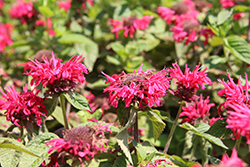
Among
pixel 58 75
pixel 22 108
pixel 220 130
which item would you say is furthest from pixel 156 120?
pixel 22 108

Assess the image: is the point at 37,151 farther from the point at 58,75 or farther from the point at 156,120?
the point at 156,120

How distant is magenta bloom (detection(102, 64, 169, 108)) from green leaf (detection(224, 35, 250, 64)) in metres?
0.68

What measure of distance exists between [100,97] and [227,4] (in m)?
1.29

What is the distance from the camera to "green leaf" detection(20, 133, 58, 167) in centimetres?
98

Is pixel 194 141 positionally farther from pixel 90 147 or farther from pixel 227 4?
pixel 227 4

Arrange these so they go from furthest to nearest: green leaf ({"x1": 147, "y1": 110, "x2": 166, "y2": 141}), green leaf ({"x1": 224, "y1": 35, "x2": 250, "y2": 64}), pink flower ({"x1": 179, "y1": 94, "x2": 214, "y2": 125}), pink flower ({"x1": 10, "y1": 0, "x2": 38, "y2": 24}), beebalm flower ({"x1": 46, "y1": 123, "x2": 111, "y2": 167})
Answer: pink flower ({"x1": 10, "y1": 0, "x2": 38, "y2": 24}) < green leaf ({"x1": 224, "y1": 35, "x2": 250, "y2": 64}) < pink flower ({"x1": 179, "y1": 94, "x2": 214, "y2": 125}) < green leaf ({"x1": 147, "y1": 110, "x2": 166, "y2": 141}) < beebalm flower ({"x1": 46, "y1": 123, "x2": 111, "y2": 167})

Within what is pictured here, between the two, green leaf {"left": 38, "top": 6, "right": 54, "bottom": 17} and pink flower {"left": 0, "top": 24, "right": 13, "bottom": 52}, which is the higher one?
green leaf {"left": 38, "top": 6, "right": 54, "bottom": 17}

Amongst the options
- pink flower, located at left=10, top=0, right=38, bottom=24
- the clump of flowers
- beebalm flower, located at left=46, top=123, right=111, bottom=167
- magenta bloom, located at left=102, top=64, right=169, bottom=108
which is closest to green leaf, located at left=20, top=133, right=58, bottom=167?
beebalm flower, located at left=46, top=123, right=111, bottom=167

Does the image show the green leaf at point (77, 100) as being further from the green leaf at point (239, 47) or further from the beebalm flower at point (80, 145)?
the green leaf at point (239, 47)

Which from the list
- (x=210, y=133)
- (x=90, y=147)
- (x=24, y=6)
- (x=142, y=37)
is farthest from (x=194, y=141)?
(x=24, y=6)

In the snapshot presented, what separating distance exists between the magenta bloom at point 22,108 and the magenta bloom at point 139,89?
0.35 m

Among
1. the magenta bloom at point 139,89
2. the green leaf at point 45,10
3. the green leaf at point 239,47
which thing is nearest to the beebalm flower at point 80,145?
the magenta bloom at point 139,89

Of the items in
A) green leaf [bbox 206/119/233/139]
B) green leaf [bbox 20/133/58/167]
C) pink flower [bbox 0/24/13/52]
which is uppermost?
green leaf [bbox 206/119/233/139]

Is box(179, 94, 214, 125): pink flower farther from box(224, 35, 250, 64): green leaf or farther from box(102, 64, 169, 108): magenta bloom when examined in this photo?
box(224, 35, 250, 64): green leaf
